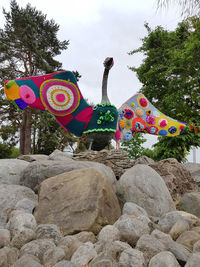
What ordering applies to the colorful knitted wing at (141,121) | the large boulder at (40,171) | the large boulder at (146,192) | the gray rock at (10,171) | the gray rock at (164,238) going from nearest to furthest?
the gray rock at (164,238) → the large boulder at (146,192) → the large boulder at (40,171) → the gray rock at (10,171) → the colorful knitted wing at (141,121)

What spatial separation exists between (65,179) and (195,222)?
1500 millimetres

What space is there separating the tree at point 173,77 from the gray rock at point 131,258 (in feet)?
28.7

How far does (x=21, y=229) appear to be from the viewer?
6.98 ft

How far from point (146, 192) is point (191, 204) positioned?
2.47ft

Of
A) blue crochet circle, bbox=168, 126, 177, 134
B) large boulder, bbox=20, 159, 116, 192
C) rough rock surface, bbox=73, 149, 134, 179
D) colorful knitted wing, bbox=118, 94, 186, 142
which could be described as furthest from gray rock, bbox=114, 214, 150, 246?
blue crochet circle, bbox=168, 126, 177, 134

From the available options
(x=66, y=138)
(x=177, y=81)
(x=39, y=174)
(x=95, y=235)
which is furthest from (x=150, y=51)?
(x=95, y=235)

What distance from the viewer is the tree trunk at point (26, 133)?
41.3 ft

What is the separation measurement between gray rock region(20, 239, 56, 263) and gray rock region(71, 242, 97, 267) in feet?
0.84

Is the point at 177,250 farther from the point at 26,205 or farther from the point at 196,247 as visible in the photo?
the point at 26,205

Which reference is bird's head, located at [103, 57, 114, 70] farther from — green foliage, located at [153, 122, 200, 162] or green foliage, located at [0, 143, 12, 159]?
green foliage, located at [0, 143, 12, 159]

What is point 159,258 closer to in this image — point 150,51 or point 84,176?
point 84,176

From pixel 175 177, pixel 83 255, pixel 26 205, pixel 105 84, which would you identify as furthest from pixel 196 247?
pixel 105 84

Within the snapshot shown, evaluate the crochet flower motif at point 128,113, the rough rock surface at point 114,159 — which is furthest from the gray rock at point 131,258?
the crochet flower motif at point 128,113

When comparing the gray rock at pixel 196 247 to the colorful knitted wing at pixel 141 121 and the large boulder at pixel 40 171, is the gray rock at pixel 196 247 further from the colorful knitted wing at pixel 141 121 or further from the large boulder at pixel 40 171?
the colorful knitted wing at pixel 141 121
